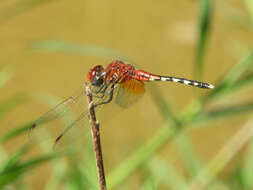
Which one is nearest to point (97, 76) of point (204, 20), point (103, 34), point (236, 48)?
point (204, 20)

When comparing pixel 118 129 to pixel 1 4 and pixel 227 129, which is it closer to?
pixel 227 129

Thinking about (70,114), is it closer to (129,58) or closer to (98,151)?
(98,151)

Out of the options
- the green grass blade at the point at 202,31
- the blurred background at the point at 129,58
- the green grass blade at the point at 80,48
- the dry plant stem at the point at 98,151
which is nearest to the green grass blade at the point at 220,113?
the green grass blade at the point at 202,31

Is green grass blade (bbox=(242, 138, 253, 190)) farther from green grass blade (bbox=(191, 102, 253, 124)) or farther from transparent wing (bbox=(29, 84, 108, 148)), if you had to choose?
transparent wing (bbox=(29, 84, 108, 148))

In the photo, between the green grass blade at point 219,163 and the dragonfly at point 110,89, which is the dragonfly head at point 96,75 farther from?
the green grass blade at point 219,163

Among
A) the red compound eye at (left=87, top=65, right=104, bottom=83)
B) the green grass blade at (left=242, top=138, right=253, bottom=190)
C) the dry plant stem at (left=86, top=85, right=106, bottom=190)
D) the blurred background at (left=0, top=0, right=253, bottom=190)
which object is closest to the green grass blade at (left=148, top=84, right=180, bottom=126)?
the green grass blade at (left=242, top=138, right=253, bottom=190)

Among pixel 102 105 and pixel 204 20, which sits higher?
pixel 204 20

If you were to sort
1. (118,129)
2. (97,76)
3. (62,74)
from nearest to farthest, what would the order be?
(97,76), (118,129), (62,74)
